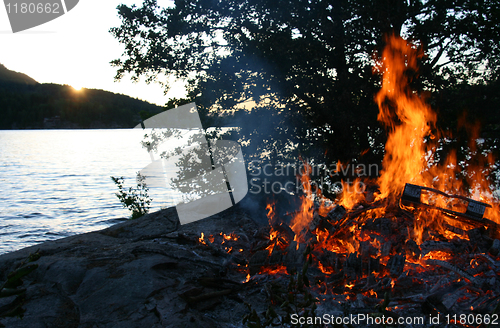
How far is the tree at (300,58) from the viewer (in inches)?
290

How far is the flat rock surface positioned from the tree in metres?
3.77

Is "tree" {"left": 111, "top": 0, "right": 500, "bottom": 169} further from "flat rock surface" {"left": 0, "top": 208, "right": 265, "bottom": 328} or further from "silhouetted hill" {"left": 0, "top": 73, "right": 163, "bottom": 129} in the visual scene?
"silhouetted hill" {"left": 0, "top": 73, "right": 163, "bottom": 129}

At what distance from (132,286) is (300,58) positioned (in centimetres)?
603

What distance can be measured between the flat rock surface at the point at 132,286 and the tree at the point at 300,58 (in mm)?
3770

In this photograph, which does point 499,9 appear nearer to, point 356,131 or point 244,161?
point 356,131

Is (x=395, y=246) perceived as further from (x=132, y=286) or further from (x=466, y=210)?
(x=132, y=286)

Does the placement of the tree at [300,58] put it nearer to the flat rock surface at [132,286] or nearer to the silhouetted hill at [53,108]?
the flat rock surface at [132,286]

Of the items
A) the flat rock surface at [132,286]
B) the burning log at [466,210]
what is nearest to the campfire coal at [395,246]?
the burning log at [466,210]

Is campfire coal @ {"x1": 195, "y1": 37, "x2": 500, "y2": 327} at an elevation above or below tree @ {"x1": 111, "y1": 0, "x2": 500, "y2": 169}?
below

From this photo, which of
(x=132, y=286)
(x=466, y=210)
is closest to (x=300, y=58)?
(x=466, y=210)

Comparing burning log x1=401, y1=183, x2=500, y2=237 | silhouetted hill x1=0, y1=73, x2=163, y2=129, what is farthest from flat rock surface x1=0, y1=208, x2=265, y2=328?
silhouetted hill x1=0, y1=73, x2=163, y2=129

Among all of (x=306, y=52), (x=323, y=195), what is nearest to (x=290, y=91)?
(x=306, y=52)

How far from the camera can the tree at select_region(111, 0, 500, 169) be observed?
7355 millimetres

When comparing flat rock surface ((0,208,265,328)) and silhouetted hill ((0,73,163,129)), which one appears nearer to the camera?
flat rock surface ((0,208,265,328))
